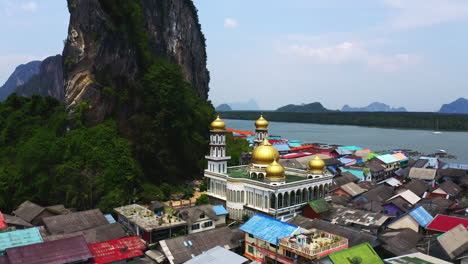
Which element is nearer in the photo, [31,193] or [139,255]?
[139,255]

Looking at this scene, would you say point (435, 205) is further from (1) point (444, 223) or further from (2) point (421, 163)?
(2) point (421, 163)

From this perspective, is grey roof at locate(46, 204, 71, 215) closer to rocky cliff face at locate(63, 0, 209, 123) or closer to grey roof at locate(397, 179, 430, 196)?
rocky cliff face at locate(63, 0, 209, 123)

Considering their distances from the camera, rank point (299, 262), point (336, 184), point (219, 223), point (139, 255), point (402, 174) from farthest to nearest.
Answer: point (402, 174)
point (336, 184)
point (219, 223)
point (139, 255)
point (299, 262)

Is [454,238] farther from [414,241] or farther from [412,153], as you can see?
[412,153]

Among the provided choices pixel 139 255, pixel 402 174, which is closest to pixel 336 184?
pixel 402 174

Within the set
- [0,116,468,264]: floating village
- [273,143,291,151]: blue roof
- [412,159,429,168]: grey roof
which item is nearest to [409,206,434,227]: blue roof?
[0,116,468,264]: floating village
